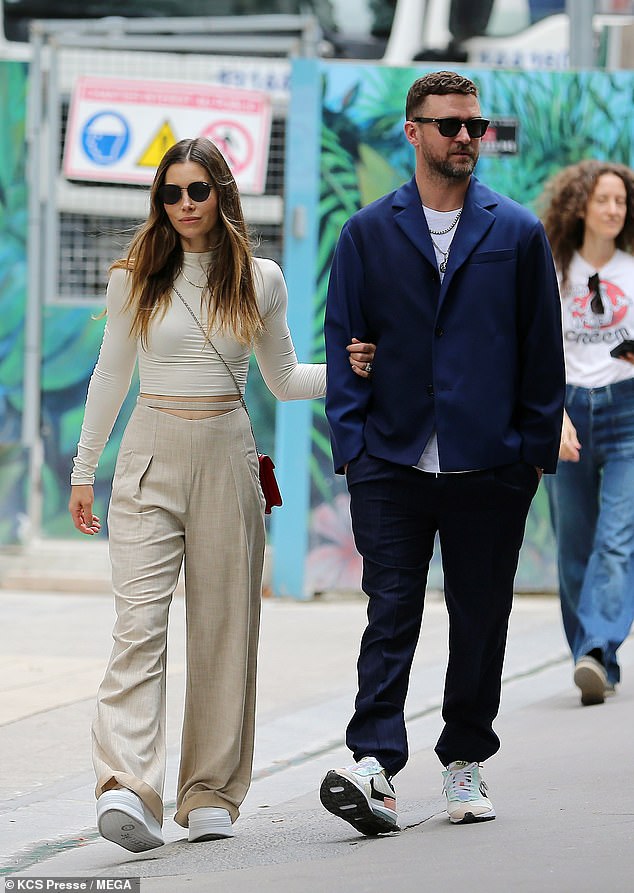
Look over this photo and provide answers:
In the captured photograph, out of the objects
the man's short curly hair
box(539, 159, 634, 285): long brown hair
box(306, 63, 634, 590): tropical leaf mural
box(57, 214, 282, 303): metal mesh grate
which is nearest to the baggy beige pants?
the man's short curly hair

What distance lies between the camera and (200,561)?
479 centimetres

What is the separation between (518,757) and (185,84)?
16.5 feet

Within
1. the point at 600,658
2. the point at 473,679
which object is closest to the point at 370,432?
the point at 473,679

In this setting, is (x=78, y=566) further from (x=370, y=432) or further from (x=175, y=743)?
(x=370, y=432)

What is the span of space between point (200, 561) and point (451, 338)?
91cm

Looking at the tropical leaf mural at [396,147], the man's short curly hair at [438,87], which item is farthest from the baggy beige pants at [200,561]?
the tropical leaf mural at [396,147]

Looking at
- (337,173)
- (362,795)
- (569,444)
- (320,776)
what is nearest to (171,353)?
(362,795)

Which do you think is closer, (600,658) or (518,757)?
(518,757)

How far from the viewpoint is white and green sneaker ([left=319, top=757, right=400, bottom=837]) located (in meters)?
4.52

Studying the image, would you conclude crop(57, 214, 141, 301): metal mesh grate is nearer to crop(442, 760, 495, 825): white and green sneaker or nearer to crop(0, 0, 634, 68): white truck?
crop(0, 0, 634, 68): white truck

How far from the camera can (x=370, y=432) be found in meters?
4.79

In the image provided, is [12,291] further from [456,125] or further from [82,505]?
[456,125]

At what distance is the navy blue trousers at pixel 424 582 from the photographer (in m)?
4.70

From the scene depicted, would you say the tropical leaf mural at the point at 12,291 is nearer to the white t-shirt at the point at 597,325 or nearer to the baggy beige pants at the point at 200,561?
the white t-shirt at the point at 597,325
